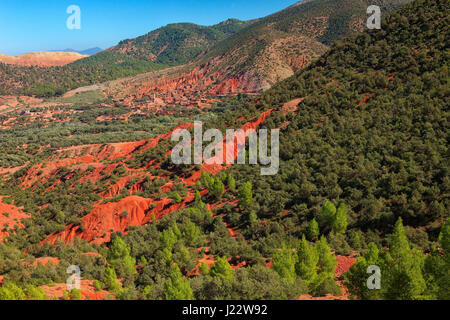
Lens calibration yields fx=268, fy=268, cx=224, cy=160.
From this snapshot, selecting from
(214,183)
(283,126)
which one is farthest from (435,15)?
(214,183)

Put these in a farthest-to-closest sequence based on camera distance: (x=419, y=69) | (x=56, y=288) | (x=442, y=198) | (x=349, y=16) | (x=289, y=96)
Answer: (x=349, y=16) < (x=289, y=96) < (x=419, y=69) < (x=442, y=198) < (x=56, y=288)

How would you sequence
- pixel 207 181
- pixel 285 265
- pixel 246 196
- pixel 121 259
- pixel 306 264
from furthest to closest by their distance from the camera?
1. pixel 207 181
2. pixel 246 196
3. pixel 121 259
4. pixel 306 264
5. pixel 285 265

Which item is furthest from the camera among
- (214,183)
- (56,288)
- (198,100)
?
(198,100)

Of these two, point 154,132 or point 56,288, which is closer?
point 56,288

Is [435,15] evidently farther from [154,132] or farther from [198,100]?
[198,100]

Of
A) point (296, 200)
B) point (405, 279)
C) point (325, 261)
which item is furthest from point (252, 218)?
point (405, 279)

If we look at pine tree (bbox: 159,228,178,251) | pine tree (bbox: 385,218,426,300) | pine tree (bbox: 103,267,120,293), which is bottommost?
pine tree (bbox: 103,267,120,293)

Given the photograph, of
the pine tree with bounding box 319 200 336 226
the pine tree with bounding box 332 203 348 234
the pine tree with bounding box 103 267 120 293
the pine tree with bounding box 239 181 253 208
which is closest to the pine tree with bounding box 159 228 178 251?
the pine tree with bounding box 103 267 120 293

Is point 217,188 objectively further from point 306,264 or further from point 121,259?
point 306,264

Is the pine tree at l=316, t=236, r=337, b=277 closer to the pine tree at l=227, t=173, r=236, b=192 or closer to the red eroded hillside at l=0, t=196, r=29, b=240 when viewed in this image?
the pine tree at l=227, t=173, r=236, b=192

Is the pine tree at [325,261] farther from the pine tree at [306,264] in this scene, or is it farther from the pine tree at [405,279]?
the pine tree at [405,279]
